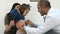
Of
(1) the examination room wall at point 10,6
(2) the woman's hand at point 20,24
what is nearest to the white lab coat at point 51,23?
(2) the woman's hand at point 20,24

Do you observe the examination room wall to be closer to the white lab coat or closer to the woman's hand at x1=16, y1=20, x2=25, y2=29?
the woman's hand at x1=16, y1=20, x2=25, y2=29

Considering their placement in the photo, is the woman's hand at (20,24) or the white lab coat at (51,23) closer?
the white lab coat at (51,23)

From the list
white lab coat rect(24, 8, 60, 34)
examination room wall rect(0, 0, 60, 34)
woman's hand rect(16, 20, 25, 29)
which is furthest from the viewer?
examination room wall rect(0, 0, 60, 34)

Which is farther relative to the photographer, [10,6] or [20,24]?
[10,6]

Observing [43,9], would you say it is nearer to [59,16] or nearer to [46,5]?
[46,5]

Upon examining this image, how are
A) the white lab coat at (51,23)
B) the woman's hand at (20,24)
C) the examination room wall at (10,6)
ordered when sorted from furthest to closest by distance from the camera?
the examination room wall at (10,6) < the woman's hand at (20,24) < the white lab coat at (51,23)

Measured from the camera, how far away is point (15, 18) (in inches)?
84.1

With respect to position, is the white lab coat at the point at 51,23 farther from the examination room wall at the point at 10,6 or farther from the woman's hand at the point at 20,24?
the examination room wall at the point at 10,6

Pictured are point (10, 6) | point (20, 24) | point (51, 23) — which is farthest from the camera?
point (10, 6)

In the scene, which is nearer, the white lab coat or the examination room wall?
the white lab coat

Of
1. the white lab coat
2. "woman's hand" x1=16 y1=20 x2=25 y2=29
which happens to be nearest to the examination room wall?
"woman's hand" x1=16 y1=20 x2=25 y2=29

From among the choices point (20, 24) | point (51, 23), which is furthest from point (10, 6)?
point (51, 23)

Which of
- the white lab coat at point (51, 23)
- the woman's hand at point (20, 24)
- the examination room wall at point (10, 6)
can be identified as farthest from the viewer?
the examination room wall at point (10, 6)

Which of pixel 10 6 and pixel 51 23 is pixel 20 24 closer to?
pixel 51 23
